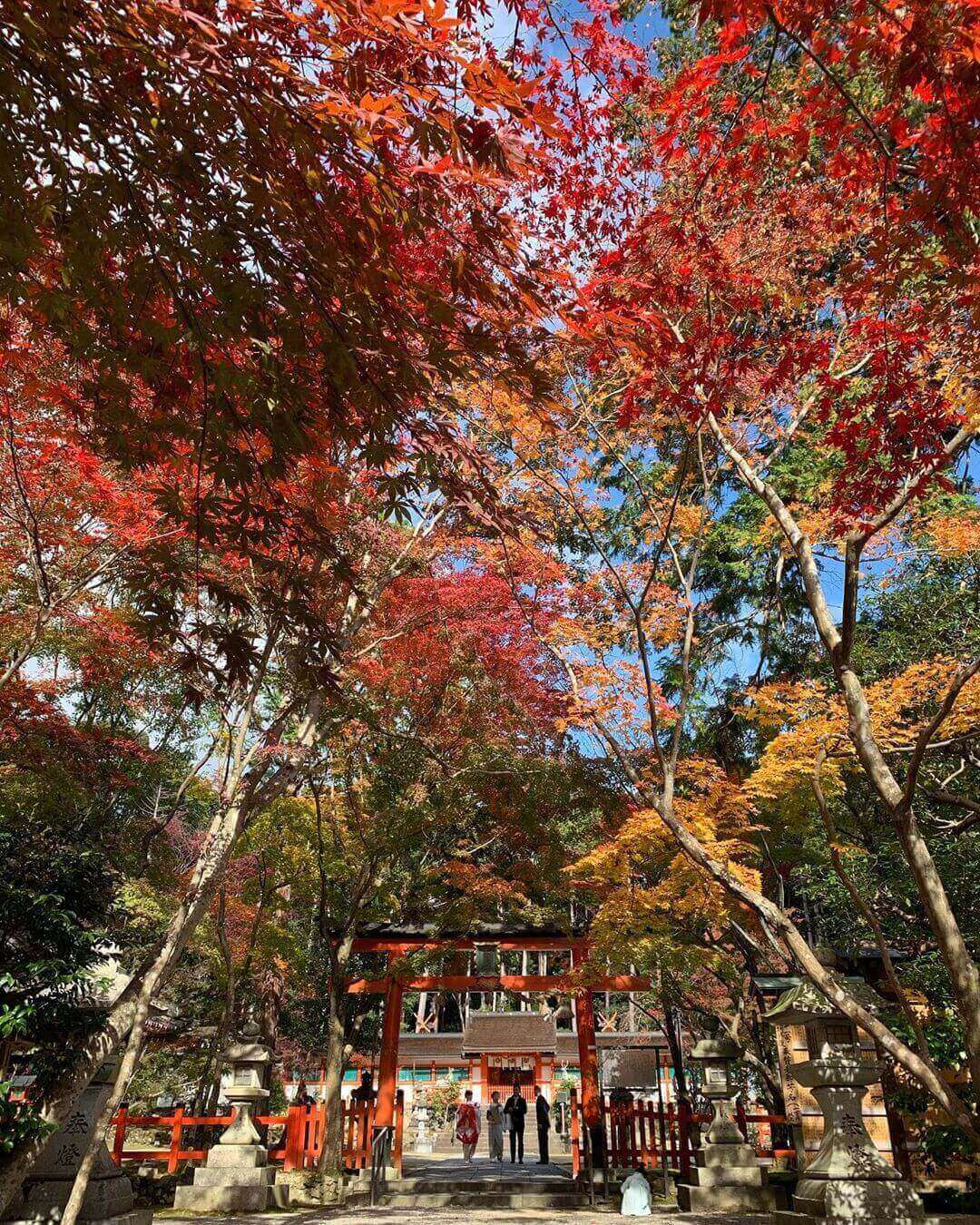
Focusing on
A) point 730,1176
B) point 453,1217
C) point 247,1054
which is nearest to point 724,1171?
point 730,1176

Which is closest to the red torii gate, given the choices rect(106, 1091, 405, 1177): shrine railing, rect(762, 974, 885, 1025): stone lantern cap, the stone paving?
rect(106, 1091, 405, 1177): shrine railing

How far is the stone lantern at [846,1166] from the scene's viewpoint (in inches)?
240

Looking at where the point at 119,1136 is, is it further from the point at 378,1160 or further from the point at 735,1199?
the point at 735,1199

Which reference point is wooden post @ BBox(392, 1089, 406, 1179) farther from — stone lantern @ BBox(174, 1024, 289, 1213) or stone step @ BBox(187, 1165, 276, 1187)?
stone step @ BBox(187, 1165, 276, 1187)

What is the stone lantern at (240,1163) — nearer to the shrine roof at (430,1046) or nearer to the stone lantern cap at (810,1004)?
the stone lantern cap at (810,1004)

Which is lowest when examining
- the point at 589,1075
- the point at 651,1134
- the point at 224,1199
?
the point at 224,1199

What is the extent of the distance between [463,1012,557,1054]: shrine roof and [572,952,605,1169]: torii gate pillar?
7787 mm

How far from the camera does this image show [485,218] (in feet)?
10.4

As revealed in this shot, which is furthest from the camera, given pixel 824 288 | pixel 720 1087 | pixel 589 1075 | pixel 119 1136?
pixel 589 1075

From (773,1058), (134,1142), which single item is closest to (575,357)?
(773,1058)

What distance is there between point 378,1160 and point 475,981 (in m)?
→ 2.86

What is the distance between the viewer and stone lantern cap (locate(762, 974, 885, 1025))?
7777 millimetres

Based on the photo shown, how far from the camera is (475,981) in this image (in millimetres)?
13430

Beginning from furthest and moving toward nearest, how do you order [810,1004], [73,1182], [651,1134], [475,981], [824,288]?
[475,981] → [651,1134] → [810,1004] → [824,288] → [73,1182]
